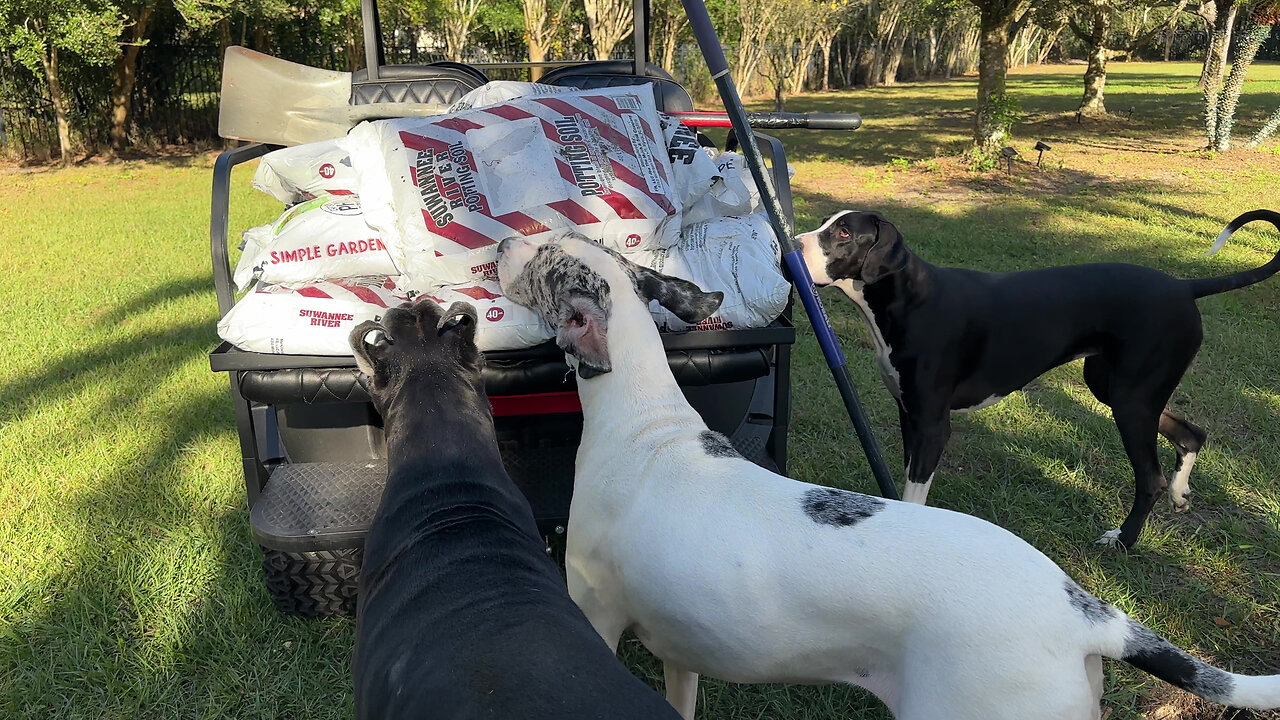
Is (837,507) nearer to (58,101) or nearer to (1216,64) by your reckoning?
(1216,64)

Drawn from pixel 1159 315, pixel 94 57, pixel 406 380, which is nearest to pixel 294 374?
pixel 406 380

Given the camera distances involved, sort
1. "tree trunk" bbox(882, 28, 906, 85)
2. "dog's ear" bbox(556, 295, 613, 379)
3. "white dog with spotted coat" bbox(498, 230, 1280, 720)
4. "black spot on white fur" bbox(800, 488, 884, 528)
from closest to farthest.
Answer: "white dog with spotted coat" bbox(498, 230, 1280, 720) → "black spot on white fur" bbox(800, 488, 884, 528) → "dog's ear" bbox(556, 295, 613, 379) → "tree trunk" bbox(882, 28, 906, 85)

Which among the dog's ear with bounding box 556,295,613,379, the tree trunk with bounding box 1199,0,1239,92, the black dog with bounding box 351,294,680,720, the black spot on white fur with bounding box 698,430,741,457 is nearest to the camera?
the black dog with bounding box 351,294,680,720

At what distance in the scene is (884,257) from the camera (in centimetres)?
310

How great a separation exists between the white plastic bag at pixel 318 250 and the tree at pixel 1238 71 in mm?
12916

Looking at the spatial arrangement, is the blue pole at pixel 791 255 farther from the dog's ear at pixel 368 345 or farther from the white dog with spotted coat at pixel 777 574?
the dog's ear at pixel 368 345

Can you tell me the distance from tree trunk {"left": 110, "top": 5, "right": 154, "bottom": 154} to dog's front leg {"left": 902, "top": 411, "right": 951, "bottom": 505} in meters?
14.2

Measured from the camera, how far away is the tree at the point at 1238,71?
37.6ft

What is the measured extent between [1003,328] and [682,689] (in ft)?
5.90

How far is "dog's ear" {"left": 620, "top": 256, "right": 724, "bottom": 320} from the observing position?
2.40 meters

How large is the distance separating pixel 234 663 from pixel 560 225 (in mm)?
1764

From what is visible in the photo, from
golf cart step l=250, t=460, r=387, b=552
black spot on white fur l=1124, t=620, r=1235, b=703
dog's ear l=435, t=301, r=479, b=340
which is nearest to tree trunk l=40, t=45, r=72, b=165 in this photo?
golf cart step l=250, t=460, r=387, b=552

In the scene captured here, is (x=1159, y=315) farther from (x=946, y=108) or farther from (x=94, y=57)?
(x=946, y=108)

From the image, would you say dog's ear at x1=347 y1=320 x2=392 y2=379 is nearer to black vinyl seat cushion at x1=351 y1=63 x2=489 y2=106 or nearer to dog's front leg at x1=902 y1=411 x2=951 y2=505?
dog's front leg at x1=902 y1=411 x2=951 y2=505
